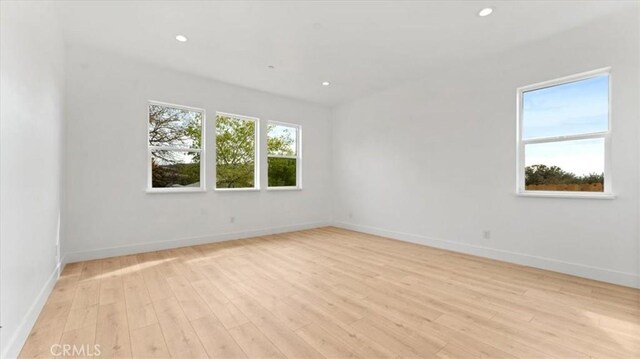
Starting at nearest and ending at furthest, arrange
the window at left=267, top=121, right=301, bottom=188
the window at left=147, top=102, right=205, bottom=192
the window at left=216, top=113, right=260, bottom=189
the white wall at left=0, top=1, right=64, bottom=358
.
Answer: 1. the white wall at left=0, top=1, right=64, bottom=358
2. the window at left=147, top=102, right=205, bottom=192
3. the window at left=216, top=113, right=260, bottom=189
4. the window at left=267, top=121, right=301, bottom=188

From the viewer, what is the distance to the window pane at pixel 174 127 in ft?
13.4

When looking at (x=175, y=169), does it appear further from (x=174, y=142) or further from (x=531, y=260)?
(x=531, y=260)

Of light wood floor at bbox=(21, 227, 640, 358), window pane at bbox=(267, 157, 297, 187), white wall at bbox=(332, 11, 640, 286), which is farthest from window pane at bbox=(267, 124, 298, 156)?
light wood floor at bbox=(21, 227, 640, 358)

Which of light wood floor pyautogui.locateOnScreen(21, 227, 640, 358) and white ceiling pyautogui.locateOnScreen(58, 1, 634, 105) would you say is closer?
light wood floor pyautogui.locateOnScreen(21, 227, 640, 358)

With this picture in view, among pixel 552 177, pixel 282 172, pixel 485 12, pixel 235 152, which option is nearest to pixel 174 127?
pixel 235 152

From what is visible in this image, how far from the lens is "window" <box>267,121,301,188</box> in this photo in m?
5.43

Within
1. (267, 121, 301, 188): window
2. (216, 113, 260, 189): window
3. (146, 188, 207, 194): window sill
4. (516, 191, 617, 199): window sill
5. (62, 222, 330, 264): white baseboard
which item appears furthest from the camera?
(267, 121, 301, 188): window

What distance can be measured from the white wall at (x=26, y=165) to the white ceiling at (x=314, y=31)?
0.75m

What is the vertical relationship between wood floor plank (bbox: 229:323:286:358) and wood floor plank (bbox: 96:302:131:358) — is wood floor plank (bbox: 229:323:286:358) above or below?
above

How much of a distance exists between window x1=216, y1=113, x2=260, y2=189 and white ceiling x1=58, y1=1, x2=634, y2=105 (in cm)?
99

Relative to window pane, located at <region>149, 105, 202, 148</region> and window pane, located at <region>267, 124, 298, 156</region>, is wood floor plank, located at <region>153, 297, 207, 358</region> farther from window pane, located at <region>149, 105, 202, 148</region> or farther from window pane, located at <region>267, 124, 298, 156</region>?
window pane, located at <region>267, 124, 298, 156</region>

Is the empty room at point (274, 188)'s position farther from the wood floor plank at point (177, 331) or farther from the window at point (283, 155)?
the window at point (283, 155)

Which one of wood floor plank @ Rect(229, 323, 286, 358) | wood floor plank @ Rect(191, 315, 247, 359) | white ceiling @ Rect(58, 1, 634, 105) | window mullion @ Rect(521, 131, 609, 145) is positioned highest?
white ceiling @ Rect(58, 1, 634, 105)

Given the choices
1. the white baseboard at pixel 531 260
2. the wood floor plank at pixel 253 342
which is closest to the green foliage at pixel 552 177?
the white baseboard at pixel 531 260
